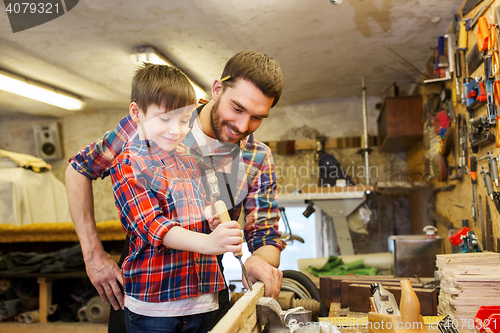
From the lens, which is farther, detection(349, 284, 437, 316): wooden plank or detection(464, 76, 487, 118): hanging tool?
detection(464, 76, 487, 118): hanging tool

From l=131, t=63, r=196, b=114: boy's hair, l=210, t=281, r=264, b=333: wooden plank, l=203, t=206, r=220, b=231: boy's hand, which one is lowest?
l=210, t=281, r=264, b=333: wooden plank

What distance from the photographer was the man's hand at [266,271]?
0.99 metres

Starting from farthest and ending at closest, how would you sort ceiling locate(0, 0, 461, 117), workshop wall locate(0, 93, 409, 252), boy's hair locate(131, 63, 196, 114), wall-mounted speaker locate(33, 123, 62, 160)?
wall-mounted speaker locate(33, 123, 62, 160) < workshop wall locate(0, 93, 409, 252) < ceiling locate(0, 0, 461, 117) < boy's hair locate(131, 63, 196, 114)

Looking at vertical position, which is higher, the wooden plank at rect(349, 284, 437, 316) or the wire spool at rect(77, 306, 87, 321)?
the wooden plank at rect(349, 284, 437, 316)

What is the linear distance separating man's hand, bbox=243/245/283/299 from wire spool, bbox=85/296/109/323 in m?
2.21

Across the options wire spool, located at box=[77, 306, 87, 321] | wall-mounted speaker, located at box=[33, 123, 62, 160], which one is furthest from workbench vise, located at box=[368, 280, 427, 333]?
wall-mounted speaker, located at box=[33, 123, 62, 160]

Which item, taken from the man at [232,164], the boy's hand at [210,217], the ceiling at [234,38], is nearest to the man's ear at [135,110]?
the man at [232,164]

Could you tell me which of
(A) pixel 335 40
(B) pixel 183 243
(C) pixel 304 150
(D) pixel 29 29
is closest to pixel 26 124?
(D) pixel 29 29

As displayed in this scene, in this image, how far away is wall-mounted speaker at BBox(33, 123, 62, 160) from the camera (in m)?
5.30

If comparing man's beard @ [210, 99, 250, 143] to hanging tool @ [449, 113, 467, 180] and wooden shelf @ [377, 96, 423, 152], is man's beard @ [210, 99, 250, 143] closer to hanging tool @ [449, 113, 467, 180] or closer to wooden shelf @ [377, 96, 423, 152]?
hanging tool @ [449, 113, 467, 180]

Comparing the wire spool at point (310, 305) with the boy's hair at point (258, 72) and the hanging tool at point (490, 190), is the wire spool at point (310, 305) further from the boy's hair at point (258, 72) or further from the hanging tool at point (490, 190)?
the hanging tool at point (490, 190)

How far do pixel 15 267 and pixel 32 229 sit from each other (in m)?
0.34

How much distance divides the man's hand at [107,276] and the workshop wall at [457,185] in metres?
1.78

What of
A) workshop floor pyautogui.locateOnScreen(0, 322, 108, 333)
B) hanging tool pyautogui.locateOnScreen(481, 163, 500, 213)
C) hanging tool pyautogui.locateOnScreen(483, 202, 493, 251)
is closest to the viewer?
hanging tool pyautogui.locateOnScreen(481, 163, 500, 213)
